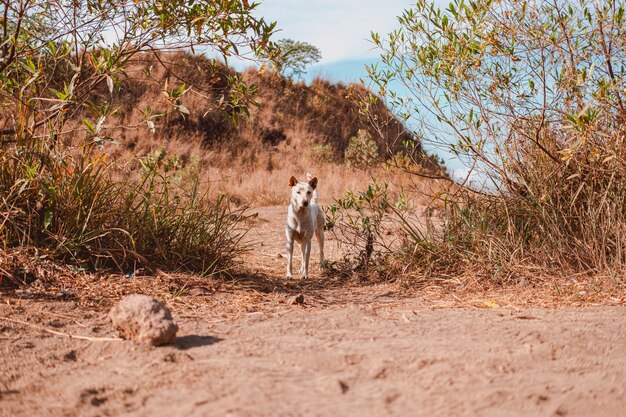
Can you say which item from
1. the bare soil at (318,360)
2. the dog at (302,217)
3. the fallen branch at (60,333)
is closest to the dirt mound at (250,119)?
the dog at (302,217)

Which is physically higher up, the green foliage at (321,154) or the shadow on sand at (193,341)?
the green foliage at (321,154)

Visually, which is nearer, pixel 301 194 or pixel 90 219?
pixel 90 219

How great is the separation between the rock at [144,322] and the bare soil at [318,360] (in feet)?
0.17

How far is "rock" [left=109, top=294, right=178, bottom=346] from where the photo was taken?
3.07 metres

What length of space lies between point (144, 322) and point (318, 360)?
35.8 inches

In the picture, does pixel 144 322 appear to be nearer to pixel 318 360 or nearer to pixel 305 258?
pixel 318 360

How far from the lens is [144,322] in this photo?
123 inches

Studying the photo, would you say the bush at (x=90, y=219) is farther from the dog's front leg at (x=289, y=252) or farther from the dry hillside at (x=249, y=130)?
the dry hillside at (x=249, y=130)

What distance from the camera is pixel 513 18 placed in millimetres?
5676

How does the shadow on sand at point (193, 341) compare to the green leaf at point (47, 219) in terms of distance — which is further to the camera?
the green leaf at point (47, 219)

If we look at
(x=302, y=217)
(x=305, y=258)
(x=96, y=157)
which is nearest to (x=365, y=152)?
(x=302, y=217)

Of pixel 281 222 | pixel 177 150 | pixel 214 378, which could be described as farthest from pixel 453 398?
pixel 177 150

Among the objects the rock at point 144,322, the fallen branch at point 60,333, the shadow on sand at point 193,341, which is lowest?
the fallen branch at point 60,333

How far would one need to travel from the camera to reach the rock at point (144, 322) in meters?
3.07
